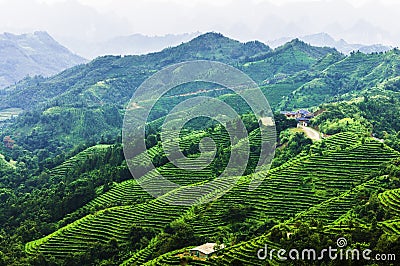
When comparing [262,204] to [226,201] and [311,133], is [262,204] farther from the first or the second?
[311,133]

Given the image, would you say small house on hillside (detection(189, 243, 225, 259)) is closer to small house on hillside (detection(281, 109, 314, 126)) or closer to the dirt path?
the dirt path

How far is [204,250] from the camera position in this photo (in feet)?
73.4

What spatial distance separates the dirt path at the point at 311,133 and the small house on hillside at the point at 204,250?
13658 mm

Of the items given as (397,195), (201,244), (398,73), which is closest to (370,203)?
(397,195)

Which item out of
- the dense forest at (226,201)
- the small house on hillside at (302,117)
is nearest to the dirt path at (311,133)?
the dense forest at (226,201)

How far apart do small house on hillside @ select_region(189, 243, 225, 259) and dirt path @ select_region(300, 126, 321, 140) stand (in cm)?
1366

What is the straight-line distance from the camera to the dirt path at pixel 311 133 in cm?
3438

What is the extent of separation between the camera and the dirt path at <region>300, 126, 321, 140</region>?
113 feet

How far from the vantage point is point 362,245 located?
1805 cm

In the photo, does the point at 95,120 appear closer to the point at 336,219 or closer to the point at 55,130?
the point at 55,130

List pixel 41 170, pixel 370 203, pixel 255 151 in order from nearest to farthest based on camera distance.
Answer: pixel 370 203, pixel 255 151, pixel 41 170

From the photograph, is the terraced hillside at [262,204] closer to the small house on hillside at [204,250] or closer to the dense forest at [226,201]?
the dense forest at [226,201]

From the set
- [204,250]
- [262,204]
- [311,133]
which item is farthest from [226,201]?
[311,133]

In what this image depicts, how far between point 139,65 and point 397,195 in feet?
306
